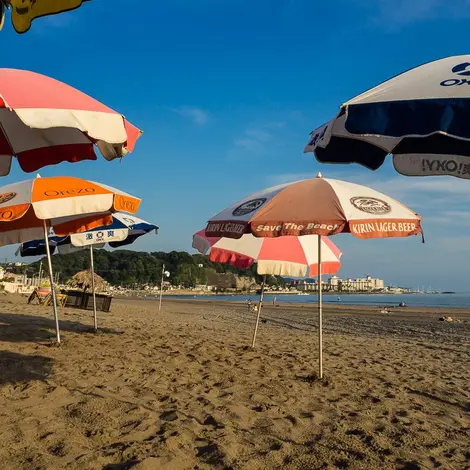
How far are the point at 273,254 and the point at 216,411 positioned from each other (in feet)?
11.0

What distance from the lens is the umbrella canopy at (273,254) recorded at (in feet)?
23.4

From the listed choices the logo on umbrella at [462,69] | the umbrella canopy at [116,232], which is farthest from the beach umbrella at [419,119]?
the umbrella canopy at [116,232]

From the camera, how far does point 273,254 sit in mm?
7324

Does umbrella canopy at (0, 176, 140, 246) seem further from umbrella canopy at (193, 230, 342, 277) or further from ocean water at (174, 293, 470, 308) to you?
ocean water at (174, 293, 470, 308)

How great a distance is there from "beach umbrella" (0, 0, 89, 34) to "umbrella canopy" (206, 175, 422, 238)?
2.68 meters

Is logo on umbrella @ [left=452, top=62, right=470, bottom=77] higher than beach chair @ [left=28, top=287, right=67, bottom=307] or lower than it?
higher

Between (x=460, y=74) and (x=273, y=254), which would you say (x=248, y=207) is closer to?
(x=273, y=254)

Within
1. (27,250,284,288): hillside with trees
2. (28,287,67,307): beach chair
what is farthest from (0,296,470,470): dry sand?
(27,250,284,288): hillside with trees

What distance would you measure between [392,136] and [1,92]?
2.24m

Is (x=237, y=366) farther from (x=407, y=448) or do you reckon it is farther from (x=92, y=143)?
(x=92, y=143)

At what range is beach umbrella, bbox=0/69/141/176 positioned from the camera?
9.09ft

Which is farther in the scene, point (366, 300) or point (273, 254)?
point (366, 300)

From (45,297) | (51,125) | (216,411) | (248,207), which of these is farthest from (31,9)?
(45,297)

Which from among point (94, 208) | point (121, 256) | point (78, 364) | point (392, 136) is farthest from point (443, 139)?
point (121, 256)
